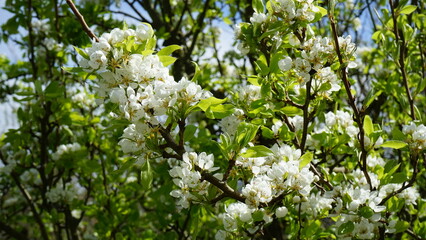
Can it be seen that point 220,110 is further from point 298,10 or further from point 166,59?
point 298,10

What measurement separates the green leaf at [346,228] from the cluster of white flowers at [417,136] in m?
0.41

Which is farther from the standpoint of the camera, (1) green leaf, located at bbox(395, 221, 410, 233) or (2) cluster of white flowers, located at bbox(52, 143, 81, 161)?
(2) cluster of white flowers, located at bbox(52, 143, 81, 161)

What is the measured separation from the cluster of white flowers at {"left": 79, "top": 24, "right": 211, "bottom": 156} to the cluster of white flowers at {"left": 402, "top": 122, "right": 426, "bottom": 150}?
32.9 inches

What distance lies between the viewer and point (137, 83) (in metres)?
1.31

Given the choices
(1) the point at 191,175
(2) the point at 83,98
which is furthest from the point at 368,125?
(2) the point at 83,98

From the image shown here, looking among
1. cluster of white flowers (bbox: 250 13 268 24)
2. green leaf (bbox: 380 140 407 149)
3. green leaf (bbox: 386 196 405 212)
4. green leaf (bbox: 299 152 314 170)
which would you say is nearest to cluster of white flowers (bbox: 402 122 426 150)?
green leaf (bbox: 380 140 407 149)

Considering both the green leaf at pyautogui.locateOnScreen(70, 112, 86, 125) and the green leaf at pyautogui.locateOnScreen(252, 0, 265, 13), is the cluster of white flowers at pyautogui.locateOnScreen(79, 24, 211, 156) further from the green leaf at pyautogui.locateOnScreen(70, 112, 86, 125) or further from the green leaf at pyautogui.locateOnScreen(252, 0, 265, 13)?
the green leaf at pyautogui.locateOnScreen(70, 112, 86, 125)

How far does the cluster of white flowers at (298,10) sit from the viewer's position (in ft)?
4.80

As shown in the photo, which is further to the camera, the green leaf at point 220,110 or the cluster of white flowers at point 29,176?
the cluster of white flowers at point 29,176

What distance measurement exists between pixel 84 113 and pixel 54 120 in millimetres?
841

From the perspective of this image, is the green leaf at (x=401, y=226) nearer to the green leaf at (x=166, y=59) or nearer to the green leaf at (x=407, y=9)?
the green leaf at (x=407, y=9)

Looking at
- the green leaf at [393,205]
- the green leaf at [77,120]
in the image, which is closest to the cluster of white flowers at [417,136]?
the green leaf at [393,205]

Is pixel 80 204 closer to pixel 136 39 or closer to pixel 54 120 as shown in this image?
pixel 54 120

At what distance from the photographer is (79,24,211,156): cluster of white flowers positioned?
1.23 metres
